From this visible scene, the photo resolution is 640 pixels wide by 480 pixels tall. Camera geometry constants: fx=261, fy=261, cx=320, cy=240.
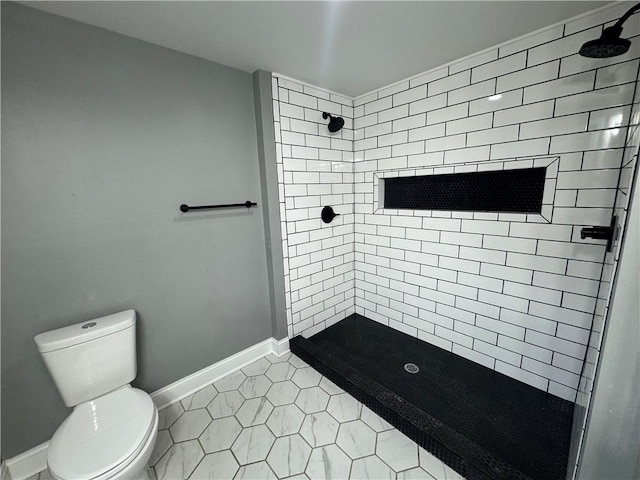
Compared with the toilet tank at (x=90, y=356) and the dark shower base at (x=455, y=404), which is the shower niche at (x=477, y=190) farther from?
the toilet tank at (x=90, y=356)

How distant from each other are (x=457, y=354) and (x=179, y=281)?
2078mm

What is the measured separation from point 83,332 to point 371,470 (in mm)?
1539

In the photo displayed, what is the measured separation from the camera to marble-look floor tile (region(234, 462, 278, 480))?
1.26 m

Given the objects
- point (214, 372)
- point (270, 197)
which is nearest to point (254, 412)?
point (214, 372)

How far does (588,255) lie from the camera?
1.38 meters

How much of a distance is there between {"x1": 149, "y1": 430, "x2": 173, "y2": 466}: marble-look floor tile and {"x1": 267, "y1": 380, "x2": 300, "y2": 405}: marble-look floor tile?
23.0 inches

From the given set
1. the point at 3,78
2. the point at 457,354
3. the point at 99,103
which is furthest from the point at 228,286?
the point at 457,354

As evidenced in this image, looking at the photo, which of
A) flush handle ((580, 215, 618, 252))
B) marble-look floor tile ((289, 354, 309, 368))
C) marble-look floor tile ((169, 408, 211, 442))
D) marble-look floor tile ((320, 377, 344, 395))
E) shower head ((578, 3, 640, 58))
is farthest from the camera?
marble-look floor tile ((289, 354, 309, 368))

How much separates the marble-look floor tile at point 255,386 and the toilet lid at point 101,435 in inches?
25.6

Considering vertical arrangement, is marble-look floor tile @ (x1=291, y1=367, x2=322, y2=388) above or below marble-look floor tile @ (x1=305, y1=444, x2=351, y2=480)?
above

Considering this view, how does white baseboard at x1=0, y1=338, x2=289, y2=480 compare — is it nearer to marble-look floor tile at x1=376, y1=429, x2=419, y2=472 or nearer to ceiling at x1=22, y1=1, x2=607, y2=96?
marble-look floor tile at x1=376, y1=429, x2=419, y2=472

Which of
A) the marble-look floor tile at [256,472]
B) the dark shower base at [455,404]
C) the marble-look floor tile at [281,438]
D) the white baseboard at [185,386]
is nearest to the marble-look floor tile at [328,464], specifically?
the marble-look floor tile at [281,438]

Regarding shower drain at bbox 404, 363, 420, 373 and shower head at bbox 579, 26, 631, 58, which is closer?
shower head at bbox 579, 26, 631, 58

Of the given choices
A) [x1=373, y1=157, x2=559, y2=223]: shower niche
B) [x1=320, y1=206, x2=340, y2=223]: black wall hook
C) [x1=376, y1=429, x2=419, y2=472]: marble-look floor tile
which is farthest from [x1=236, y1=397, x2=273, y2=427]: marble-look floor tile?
[x1=373, y1=157, x2=559, y2=223]: shower niche
